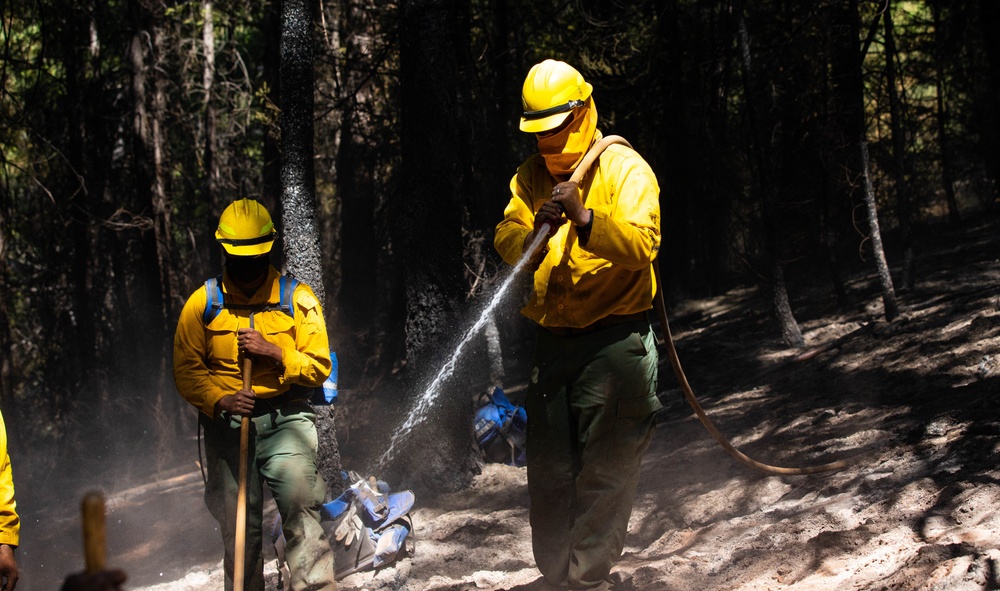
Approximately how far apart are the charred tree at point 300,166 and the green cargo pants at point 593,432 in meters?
2.95

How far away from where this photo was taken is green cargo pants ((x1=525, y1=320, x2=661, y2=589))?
153 inches

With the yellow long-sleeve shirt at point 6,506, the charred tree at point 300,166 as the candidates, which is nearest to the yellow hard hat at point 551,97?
the yellow long-sleeve shirt at point 6,506

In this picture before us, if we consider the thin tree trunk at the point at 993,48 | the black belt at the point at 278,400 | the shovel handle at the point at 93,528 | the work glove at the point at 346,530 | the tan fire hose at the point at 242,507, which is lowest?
the work glove at the point at 346,530

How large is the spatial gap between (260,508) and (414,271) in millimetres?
2949

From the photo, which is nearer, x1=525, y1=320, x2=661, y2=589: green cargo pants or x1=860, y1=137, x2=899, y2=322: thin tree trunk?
x1=525, y1=320, x2=661, y2=589: green cargo pants

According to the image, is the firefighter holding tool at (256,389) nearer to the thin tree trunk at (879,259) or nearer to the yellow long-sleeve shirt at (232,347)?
the yellow long-sleeve shirt at (232,347)

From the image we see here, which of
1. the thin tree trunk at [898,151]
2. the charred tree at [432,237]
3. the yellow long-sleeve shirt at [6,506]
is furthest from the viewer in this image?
the thin tree trunk at [898,151]

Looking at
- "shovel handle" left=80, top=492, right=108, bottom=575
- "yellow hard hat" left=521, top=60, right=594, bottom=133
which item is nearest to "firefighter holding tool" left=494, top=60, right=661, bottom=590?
"yellow hard hat" left=521, top=60, right=594, bottom=133

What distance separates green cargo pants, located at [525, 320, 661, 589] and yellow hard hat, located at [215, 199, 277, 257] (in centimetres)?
142

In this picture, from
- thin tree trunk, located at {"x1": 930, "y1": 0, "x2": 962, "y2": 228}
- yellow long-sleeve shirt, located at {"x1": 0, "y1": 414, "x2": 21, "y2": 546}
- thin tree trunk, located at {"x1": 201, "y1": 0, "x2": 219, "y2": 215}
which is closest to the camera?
yellow long-sleeve shirt, located at {"x1": 0, "y1": 414, "x2": 21, "y2": 546}

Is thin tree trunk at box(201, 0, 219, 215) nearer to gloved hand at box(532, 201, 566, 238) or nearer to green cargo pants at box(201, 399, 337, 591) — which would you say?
green cargo pants at box(201, 399, 337, 591)

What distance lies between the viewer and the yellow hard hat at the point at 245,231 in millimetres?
4328

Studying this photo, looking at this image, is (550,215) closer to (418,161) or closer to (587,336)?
(587,336)

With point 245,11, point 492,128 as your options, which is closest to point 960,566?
point 492,128
